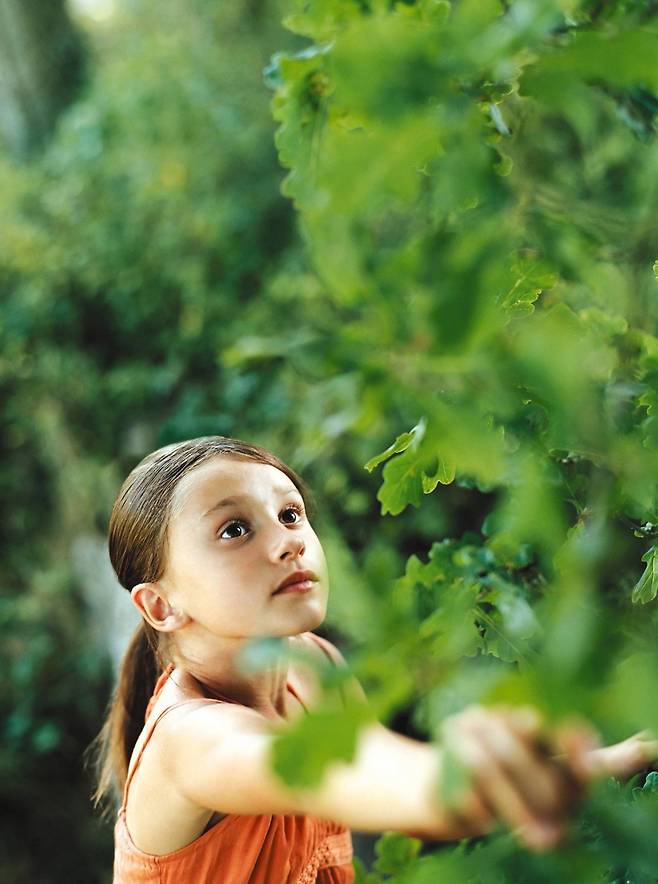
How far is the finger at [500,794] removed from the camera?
0.29 metres

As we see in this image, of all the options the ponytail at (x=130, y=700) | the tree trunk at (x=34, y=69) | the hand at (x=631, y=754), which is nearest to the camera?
the hand at (x=631, y=754)

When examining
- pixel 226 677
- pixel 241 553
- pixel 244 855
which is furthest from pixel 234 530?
pixel 244 855

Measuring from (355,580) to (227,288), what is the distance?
2.49 meters

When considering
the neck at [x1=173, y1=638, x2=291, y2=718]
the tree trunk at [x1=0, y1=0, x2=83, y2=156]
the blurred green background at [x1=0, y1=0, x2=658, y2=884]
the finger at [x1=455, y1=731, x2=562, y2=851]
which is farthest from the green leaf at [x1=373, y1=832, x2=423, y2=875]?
the tree trunk at [x1=0, y1=0, x2=83, y2=156]

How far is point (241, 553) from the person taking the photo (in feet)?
2.39

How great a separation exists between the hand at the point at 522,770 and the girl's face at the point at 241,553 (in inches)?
15.8

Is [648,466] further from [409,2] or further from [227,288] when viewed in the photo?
[227,288]

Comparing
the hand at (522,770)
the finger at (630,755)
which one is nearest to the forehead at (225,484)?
the finger at (630,755)

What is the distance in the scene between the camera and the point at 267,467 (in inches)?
31.5

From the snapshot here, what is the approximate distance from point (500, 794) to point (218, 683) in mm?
532

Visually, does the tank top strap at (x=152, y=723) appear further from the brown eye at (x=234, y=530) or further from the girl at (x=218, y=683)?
the brown eye at (x=234, y=530)

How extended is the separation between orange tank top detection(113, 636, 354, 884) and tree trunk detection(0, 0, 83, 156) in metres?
3.04

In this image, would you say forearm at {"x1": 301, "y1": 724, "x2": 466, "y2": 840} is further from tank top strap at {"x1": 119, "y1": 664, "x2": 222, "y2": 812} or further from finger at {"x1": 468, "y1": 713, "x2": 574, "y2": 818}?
tank top strap at {"x1": 119, "y1": 664, "x2": 222, "y2": 812}

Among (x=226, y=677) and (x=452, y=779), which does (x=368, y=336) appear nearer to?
(x=452, y=779)
